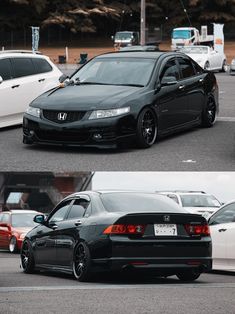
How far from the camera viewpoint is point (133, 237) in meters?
10.3

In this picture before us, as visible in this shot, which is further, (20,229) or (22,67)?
(20,229)

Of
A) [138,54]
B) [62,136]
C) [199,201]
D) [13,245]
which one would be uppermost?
[138,54]

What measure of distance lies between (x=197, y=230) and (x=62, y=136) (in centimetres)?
438

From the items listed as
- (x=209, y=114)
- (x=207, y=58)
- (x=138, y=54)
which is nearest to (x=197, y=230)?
(x=138, y=54)

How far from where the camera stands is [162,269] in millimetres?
10422

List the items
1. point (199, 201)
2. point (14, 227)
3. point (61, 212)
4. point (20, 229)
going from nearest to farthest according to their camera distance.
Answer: point (61, 212)
point (199, 201)
point (20, 229)
point (14, 227)

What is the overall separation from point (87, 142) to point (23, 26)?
249 ft

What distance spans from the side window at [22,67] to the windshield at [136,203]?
25.2 ft

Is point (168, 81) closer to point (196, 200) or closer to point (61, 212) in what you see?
point (61, 212)

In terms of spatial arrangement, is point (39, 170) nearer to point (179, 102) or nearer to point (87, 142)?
point (87, 142)

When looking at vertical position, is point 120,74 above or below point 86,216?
above

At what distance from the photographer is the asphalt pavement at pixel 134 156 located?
1384 centimetres

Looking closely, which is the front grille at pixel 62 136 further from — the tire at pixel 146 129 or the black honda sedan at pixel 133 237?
the black honda sedan at pixel 133 237

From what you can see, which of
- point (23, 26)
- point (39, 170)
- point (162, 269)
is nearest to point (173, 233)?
point (162, 269)
